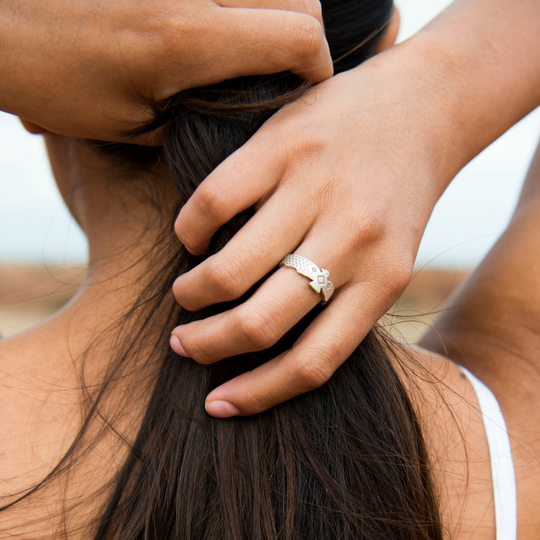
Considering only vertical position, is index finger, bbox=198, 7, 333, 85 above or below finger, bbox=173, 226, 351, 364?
above

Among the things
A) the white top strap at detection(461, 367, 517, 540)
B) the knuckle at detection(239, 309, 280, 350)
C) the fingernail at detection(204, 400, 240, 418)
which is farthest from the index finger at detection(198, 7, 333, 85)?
the white top strap at detection(461, 367, 517, 540)

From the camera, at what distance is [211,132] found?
0.64 meters

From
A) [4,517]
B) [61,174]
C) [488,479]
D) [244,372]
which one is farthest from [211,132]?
[488,479]

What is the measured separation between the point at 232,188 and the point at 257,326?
198 millimetres

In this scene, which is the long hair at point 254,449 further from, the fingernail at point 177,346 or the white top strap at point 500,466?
the white top strap at point 500,466

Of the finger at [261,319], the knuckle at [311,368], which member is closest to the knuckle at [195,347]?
the finger at [261,319]

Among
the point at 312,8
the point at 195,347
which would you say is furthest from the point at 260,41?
the point at 195,347

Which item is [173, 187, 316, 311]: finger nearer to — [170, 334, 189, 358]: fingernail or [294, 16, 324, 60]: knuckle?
[170, 334, 189, 358]: fingernail

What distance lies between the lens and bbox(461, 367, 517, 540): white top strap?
0.73 m

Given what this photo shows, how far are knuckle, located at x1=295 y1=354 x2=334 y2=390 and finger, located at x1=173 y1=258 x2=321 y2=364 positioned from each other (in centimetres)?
5

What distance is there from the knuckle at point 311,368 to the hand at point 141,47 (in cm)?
46

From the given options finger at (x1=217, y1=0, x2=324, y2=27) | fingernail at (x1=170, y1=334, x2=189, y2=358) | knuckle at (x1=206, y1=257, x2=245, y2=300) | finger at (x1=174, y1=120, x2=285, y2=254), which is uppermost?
finger at (x1=217, y1=0, x2=324, y2=27)

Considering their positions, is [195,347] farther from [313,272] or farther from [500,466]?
[500,466]

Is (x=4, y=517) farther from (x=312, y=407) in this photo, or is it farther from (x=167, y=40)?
(x=167, y=40)
